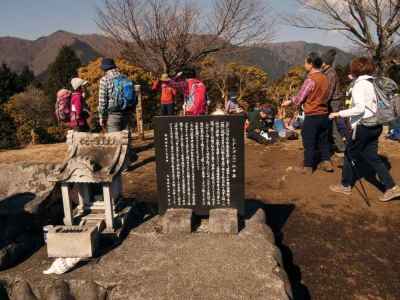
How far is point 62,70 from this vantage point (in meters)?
26.9

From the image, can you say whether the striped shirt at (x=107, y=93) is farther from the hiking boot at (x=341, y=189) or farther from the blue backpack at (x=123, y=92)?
the hiking boot at (x=341, y=189)

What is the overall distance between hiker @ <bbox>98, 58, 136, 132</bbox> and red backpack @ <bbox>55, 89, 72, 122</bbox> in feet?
2.57

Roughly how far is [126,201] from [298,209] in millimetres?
2252

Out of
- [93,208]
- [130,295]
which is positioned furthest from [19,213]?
[130,295]

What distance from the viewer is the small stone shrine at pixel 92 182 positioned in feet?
11.3

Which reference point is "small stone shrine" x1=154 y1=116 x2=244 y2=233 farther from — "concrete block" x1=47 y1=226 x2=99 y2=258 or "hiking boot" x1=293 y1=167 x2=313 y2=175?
"hiking boot" x1=293 y1=167 x2=313 y2=175

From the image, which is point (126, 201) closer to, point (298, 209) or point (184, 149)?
point (184, 149)

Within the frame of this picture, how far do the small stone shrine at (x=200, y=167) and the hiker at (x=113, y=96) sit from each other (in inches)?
58.6

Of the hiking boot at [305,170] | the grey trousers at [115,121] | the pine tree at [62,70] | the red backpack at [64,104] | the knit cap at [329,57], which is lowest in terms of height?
the hiking boot at [305,170]

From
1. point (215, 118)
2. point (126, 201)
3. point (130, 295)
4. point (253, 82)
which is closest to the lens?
point (130, 295)

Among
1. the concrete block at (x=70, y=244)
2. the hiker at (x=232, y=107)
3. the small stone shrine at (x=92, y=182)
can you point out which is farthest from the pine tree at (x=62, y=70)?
the concrete block at (x=70, y=244)

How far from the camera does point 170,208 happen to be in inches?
159

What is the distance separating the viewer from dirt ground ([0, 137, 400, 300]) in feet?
10.4

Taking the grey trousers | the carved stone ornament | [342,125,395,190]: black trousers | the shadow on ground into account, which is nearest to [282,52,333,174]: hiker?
[342,125,395,190]: black trousers
